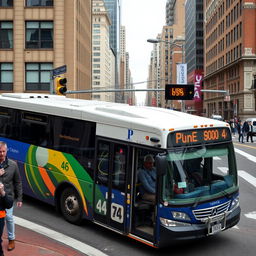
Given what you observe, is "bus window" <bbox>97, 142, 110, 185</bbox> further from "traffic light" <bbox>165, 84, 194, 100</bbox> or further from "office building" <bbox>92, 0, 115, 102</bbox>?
"office building" <bbox>92, 0, 115, 102</bbox>

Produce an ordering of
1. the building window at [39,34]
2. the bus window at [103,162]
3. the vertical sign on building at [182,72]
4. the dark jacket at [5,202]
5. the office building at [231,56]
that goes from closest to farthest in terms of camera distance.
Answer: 1. the dark jacket at [5,202]
2. the bus window at [103,162]
3. the vertical sign on building at [182,72]
4. the building window at [39,34]
5. the office building at [231,56]

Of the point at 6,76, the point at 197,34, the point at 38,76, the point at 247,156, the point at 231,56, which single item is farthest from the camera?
the point at 197,34

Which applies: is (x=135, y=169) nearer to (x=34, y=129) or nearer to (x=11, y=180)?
(x=11, y=180)

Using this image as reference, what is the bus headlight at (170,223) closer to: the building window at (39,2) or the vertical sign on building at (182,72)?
the vertical sign on building at (182,72)

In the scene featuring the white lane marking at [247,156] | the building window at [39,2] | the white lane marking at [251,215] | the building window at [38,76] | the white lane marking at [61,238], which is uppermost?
the building window at [39,2]

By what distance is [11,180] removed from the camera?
5832 millimetres

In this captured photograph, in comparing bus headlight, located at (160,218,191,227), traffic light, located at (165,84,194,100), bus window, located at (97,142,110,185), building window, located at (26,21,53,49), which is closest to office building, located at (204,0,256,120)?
building window, located at (26,21,53,49)

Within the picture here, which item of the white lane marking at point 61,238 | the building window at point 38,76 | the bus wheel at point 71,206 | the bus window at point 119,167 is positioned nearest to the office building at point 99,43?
the building window at point 38,76

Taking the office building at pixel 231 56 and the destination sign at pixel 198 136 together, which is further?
the office building at pixel 231 56

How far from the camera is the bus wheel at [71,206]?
316 inches

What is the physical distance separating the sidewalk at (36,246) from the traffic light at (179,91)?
17118mm

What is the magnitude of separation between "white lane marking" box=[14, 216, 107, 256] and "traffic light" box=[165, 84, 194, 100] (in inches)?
645

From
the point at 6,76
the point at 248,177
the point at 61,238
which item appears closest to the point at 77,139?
the point at 61,238

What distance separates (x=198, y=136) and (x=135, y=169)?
1.25 m
